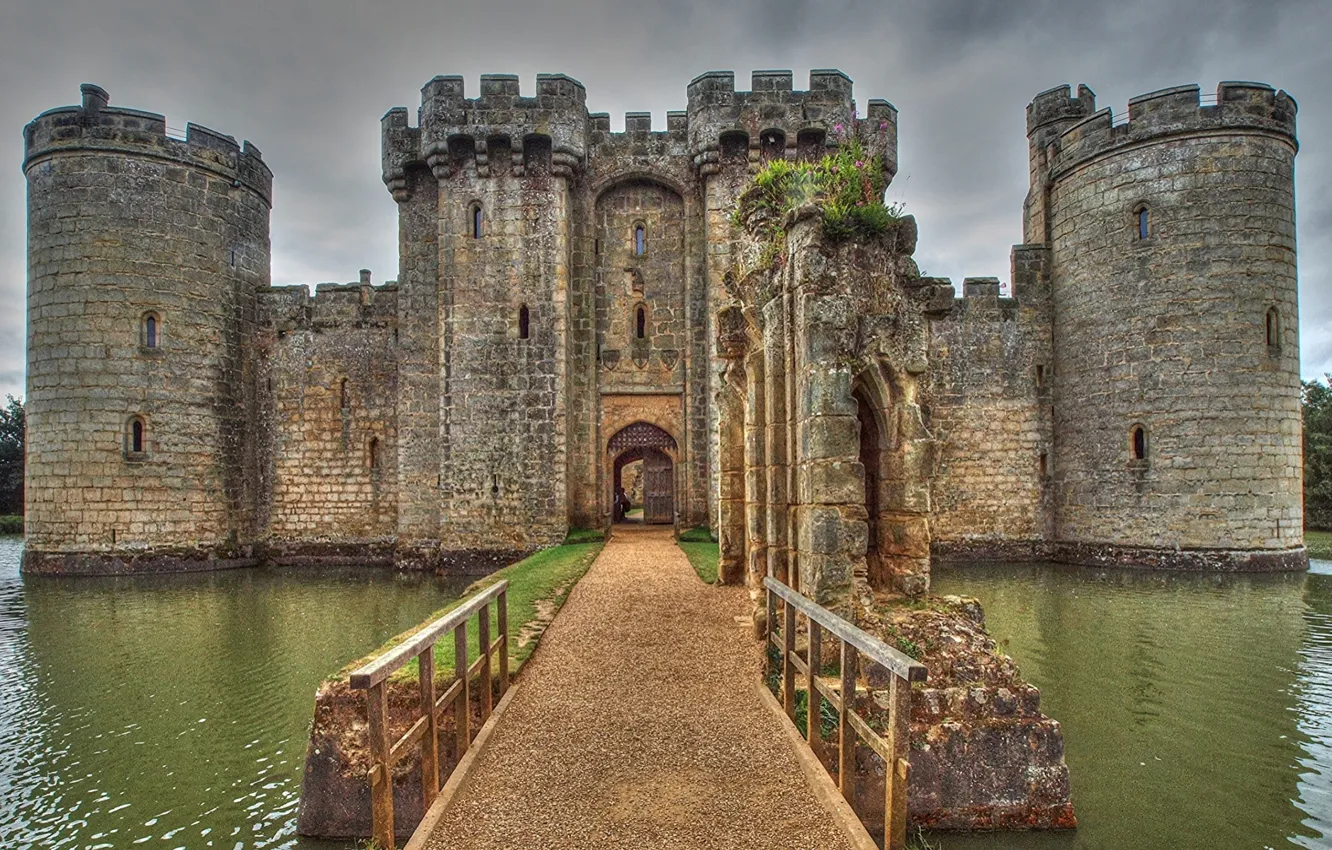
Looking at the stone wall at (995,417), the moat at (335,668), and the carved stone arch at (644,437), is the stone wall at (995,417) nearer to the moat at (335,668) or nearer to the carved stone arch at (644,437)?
the moat at (335,668)

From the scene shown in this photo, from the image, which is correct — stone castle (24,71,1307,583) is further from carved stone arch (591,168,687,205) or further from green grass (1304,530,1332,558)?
green grass (1304,530,1332,558)

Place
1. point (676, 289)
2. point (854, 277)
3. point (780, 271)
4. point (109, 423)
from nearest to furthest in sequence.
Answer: point (854, 277), point (780, 271), point (109, 423), point (676, 289)

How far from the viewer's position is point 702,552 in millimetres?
14688

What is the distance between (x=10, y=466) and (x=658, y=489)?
3086 centimetres

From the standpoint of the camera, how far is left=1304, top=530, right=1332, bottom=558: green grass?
18844 mm

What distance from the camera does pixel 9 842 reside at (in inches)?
214

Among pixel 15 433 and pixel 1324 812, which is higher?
pixel 15 433

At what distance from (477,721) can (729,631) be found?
3.21 metres

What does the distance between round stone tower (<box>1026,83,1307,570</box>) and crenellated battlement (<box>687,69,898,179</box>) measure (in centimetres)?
555

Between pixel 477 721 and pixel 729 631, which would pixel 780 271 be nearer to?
pixel 729 631

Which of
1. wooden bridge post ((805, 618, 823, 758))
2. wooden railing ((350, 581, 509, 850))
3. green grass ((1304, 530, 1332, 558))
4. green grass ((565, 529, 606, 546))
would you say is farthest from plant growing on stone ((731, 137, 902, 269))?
green grass ((1304, 530, 1332, 558))

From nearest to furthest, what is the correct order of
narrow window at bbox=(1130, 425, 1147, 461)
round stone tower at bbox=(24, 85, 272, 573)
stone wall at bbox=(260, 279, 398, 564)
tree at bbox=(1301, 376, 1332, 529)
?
narrow window at bbox=(1130, 425, 1147, 461) < round stone tower at bbox=(24, 85, 272, 573) < stone wall at bbox=(260, 279, 398, 564) < tree at bbox=(1301, 376, 1332, 529)

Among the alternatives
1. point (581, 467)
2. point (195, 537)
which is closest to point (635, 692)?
point (581, 467)

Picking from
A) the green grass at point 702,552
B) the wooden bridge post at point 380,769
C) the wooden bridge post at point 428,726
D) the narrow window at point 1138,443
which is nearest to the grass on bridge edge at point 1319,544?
the narrow window at point 1138,443
